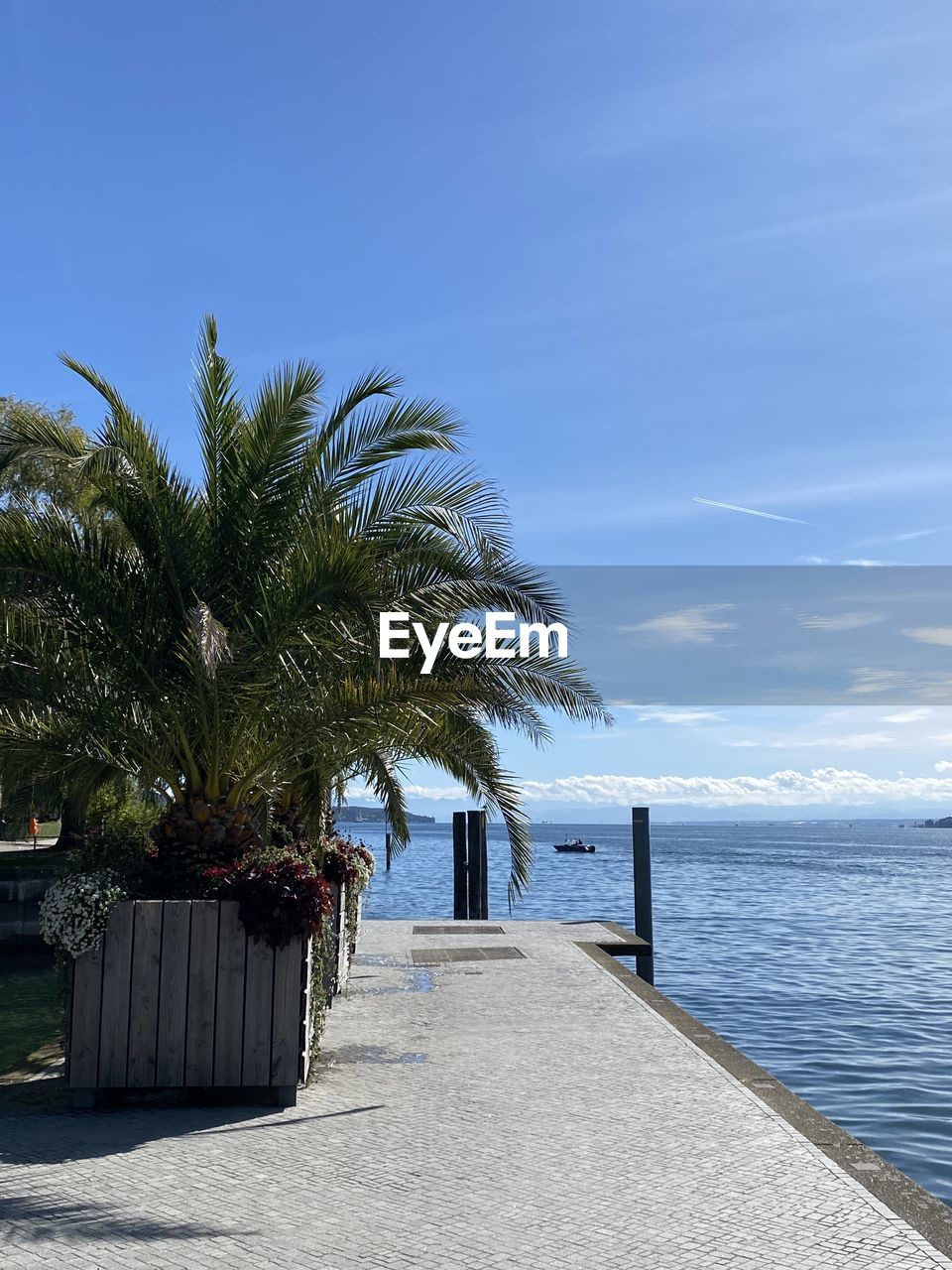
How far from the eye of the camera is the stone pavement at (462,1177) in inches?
178

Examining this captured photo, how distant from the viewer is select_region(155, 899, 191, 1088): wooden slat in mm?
7148

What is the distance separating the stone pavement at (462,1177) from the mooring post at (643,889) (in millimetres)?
8080

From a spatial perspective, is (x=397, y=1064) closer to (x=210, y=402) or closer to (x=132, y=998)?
(x=132, y=998)

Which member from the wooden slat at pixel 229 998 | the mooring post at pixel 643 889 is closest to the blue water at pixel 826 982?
the mooring post at pixel 643 889

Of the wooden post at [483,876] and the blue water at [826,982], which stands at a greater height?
the wooden post at [483,876]

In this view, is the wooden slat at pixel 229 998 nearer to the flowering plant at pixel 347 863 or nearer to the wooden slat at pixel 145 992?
the wooden slat at pixel 145 992

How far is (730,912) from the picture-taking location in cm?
3519

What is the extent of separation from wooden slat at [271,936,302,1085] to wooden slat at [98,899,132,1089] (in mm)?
908

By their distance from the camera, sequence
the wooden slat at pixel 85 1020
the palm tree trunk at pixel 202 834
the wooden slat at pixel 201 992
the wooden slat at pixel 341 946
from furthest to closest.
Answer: the wooden slat at pixel 341 946 → the palm tree trunk at pixel 202 834 → the wooden slat at pixel 201 992 → the wooden slat at pixel 85 1020

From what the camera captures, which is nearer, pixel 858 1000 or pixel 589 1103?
pixel 589 1103

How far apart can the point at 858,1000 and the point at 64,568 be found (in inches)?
541

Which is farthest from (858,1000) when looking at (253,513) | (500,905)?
(500,905)

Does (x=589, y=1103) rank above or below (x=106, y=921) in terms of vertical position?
below

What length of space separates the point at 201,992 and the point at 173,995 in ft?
0.58
